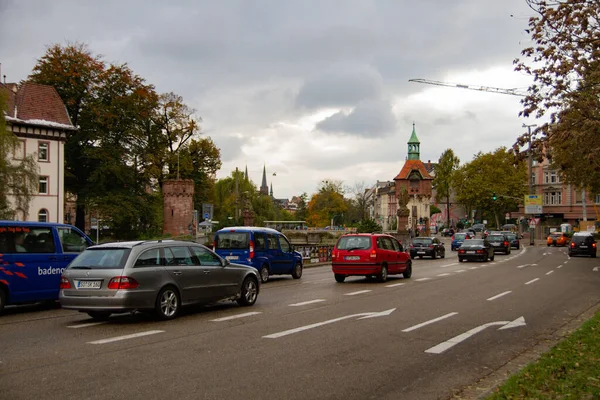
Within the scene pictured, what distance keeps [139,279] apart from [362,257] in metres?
10.6

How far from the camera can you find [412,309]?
13.3 metres

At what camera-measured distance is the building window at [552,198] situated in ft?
303

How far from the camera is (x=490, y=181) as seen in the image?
100 meters

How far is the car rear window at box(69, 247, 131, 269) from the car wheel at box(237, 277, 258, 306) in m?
3.21

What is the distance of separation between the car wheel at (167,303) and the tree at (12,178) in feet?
77.1

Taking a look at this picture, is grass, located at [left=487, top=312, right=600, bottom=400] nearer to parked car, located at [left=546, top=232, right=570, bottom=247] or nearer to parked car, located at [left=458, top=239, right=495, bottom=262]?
parked car, located at [left=458, top=239, right=495, bottom=262]

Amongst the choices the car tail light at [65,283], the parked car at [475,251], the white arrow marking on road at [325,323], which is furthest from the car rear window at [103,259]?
the parked car at [475,251]

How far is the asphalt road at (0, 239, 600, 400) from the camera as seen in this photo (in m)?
6.42

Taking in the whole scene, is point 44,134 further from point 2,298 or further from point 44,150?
point 2,298

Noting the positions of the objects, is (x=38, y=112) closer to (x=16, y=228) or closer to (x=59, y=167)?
(x=59, y=167)

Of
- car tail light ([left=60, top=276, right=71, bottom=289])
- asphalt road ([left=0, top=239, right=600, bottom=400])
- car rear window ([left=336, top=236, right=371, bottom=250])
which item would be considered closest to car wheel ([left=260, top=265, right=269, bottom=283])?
car rear window ([left=336, top=236, right=371, bottom=250])

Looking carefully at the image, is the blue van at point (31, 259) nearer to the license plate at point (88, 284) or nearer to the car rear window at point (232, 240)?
the license plate at point (88, 284)

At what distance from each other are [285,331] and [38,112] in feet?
155

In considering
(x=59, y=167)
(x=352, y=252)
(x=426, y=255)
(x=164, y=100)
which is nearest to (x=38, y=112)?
(x=59, y=167)
